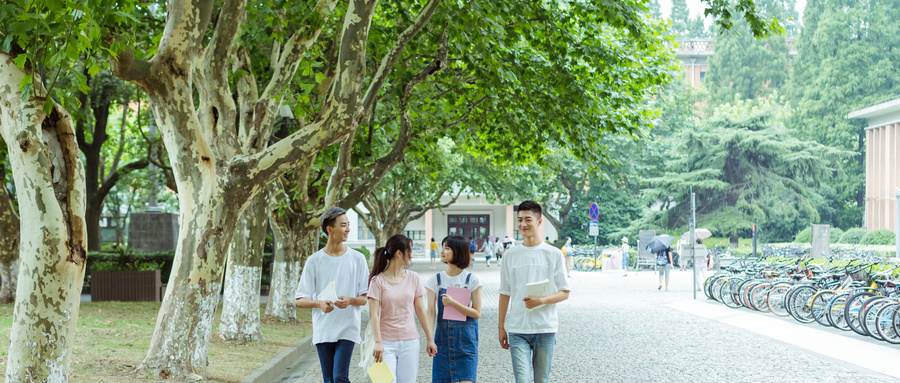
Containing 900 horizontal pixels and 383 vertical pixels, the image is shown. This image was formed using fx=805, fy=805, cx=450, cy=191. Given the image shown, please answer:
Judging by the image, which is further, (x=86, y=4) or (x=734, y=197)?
(x=734, y=197)

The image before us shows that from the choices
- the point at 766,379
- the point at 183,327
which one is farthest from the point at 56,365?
the point at 766,379

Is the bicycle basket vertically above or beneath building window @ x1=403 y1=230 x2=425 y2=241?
above

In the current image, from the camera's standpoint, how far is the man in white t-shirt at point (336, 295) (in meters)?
5.48

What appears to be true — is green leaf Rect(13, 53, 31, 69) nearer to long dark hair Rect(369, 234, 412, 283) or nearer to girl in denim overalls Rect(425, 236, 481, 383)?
long dark hair Rect(369, 234, 412, 283)

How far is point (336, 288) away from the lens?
5500 millimetres

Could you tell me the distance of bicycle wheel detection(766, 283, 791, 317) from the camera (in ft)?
50.7

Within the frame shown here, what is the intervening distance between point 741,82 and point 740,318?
65074 mm

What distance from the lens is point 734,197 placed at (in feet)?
167

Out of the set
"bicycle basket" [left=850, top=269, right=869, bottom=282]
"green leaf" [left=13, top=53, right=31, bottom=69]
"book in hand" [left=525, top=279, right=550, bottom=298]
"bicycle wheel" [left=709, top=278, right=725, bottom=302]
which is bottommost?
"bicycle wheel" [left=709, top=278, right=725, bottom=302]

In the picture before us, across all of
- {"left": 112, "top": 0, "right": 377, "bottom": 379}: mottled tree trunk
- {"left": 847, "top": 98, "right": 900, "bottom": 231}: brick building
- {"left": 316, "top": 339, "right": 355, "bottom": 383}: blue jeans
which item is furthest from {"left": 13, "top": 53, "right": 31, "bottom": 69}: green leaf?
{"left": 847, "top": 98, "right": 900, "bottom": 231}: brick building

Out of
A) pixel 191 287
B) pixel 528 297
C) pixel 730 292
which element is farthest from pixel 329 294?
pixel 730 292

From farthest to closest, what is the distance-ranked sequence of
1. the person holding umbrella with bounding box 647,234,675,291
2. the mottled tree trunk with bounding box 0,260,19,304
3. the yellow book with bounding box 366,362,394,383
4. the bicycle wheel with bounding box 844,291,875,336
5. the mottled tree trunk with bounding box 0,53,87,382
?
1. the person holding umbrella with bounding box 647,234,675,291
2. the mottled tree trunk with bounding box 0,260,19,304
3. the bicycle wheel with bounding box 844,291,875,336
4. the mottled tree trunk with bounding box 0,53,87,382
5. the yellow book with bounding box 366,362,394,383

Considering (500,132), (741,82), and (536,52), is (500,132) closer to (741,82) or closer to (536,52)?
(536,52)

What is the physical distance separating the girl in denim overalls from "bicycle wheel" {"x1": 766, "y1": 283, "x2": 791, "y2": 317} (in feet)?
38.5
